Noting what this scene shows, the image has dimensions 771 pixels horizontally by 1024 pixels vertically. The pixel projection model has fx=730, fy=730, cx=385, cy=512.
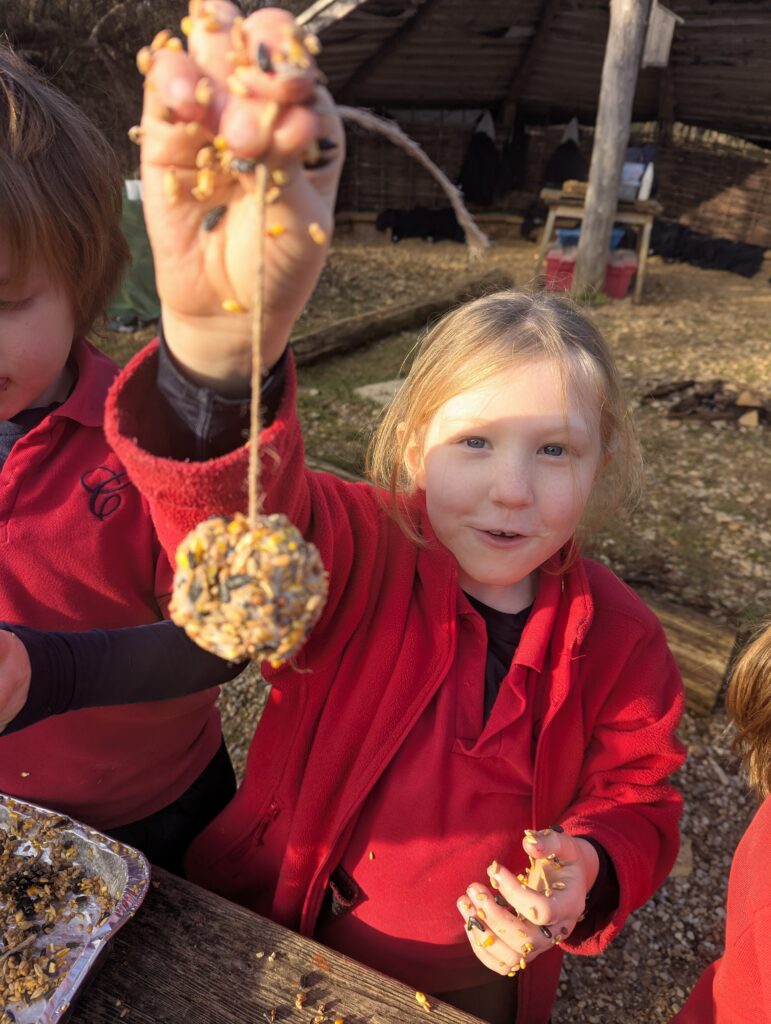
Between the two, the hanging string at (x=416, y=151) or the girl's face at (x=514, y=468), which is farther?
the girl's face at (x=514, y=468)

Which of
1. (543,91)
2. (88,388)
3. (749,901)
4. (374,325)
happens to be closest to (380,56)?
(543,91)

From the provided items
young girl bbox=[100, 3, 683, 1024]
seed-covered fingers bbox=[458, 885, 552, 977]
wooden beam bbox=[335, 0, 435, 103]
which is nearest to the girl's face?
young girl bbox=[100, 3, 683, 1024]

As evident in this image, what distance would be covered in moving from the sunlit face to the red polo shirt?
0.08 m

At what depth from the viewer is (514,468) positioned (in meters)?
1.48

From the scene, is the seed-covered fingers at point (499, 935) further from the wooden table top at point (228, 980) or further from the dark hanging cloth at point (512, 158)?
the dark hanging cloth at point (512, 158)

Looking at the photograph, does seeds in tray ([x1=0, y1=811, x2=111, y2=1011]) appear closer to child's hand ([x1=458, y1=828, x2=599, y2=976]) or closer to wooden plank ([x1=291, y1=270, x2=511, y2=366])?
child's hand ([x1=458, y1=828, x2=599, y2=976])

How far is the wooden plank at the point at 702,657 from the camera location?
3334mm

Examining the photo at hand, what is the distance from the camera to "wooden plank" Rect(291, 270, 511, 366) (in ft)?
22.9

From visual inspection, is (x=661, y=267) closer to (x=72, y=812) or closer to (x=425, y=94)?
(x=425, y=94)

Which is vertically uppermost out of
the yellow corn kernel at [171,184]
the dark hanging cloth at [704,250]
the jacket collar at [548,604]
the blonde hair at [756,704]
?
the yellow corn kernel at [171,184]

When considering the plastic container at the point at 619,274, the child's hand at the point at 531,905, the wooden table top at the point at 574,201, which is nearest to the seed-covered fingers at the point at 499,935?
the child's hand at the point at 531,905

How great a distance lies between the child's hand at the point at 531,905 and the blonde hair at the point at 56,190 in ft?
4.85

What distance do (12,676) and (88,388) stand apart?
71 centimetres

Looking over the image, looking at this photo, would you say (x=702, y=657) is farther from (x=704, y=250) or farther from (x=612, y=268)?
(x=704, y=250)
